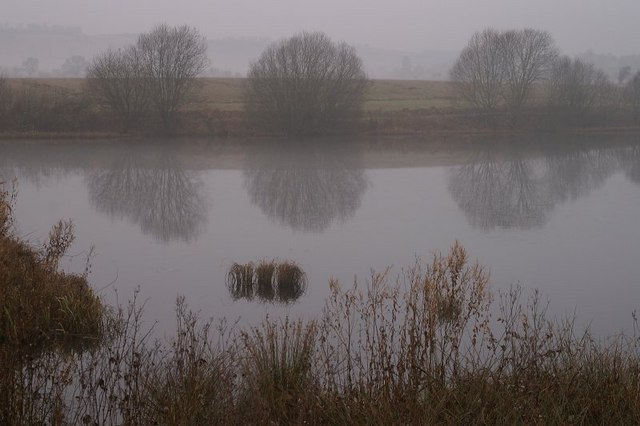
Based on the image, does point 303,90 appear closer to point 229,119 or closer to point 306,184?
point 229,119

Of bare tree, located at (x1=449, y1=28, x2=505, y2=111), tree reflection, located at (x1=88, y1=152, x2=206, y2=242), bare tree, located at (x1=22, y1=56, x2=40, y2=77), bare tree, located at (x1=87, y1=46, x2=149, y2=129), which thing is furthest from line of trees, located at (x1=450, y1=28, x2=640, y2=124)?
bare tree, located at (x1=22, y1=56, x2=40, y2=77)

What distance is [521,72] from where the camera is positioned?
4372 centimetres

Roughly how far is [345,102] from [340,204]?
73.5ft

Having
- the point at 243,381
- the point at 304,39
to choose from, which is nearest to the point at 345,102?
the point at 304,39

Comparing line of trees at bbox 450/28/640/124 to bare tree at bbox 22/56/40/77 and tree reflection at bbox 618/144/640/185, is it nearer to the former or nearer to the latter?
tree reflection at bbox 618/144/640/185

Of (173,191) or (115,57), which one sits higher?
(115,57)

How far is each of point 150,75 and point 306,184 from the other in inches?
862

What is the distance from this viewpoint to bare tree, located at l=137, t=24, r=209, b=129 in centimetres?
3847

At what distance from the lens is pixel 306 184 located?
19688 mm

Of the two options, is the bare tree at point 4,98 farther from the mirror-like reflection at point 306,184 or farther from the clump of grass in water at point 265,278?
the clump of grass in water at point 265,278

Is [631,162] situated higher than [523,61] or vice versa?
[523,61]

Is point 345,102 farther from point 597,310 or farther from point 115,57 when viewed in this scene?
point 597,310

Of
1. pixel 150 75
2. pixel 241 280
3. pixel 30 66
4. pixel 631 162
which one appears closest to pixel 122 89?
pixel 150 75

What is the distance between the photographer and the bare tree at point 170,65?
38.5m
